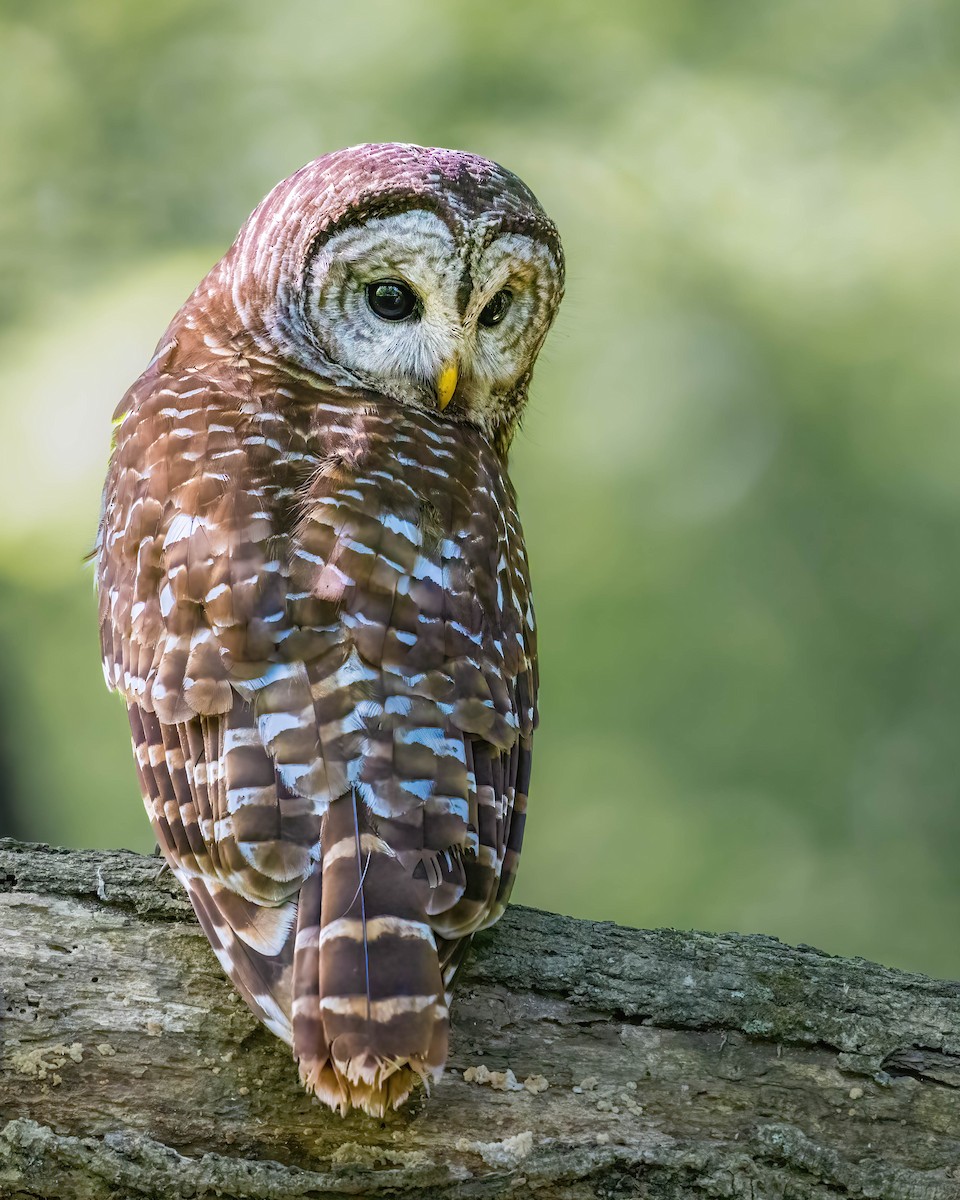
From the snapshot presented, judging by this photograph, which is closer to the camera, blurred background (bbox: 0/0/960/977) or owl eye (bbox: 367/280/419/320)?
owl eye (bbox: 367/280/419/320)

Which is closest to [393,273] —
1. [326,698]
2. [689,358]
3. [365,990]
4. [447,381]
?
[447,381]

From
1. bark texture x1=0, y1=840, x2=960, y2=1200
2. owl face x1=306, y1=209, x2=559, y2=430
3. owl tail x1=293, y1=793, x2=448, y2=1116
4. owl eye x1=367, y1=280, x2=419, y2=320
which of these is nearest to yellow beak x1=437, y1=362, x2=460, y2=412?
owl face x1=306, y1=209, x2=559, y2=430

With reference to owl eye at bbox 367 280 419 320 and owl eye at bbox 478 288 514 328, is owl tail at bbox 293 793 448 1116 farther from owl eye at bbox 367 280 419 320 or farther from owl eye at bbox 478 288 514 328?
owl eye at bbox 478 288 514 328

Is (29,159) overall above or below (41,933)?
above

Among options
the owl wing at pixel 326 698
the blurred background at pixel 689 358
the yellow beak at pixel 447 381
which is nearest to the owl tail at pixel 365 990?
the owl wing at pixel 326 698

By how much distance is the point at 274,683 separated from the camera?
Answer: 7.91 ft

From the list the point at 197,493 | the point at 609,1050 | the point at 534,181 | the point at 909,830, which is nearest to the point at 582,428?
the point at 534,181

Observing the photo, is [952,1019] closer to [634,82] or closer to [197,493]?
[197,493]

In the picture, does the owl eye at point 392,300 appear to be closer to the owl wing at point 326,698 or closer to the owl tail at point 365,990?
the owl wing at point 326,698

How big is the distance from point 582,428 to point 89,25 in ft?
10.3

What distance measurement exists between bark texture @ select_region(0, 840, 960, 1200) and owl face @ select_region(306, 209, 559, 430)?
1319 mm

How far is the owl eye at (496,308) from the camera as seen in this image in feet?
11.4

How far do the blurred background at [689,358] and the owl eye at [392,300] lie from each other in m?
Result: 2.48

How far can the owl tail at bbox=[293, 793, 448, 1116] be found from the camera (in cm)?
203
